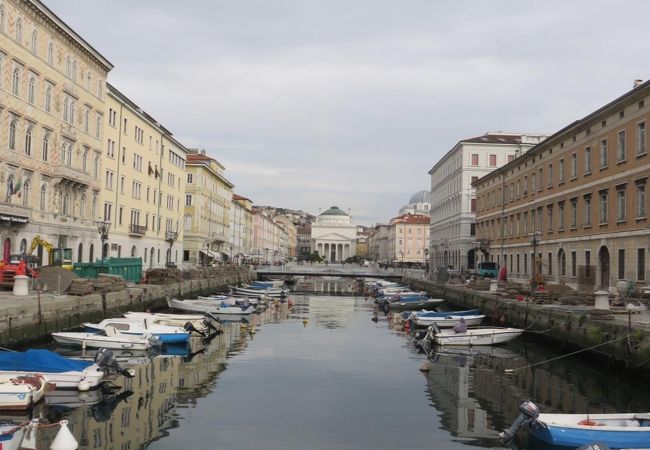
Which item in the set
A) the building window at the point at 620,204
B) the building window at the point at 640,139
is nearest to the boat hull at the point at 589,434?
the building window at the point at 640,139

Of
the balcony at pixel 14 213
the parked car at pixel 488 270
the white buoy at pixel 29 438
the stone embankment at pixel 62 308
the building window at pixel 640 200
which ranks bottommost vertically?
the white buoy at pixel 29 438

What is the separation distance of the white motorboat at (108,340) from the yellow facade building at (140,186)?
92.3 feet

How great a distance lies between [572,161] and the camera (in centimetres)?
4838

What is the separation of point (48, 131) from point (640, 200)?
3933 centimetres

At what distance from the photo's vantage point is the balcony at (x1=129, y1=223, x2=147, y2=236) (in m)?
64.2

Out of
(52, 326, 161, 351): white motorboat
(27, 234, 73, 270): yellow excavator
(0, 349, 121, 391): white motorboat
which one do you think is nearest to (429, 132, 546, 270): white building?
(27, 234, 73, 270): yellow excavator

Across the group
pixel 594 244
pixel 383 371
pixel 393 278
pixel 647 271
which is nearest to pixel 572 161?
pixel 594 244

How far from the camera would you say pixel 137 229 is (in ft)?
215

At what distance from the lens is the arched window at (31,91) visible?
140ft

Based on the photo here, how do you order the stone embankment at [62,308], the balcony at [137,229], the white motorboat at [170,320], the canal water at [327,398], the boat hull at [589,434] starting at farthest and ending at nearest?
the balcony at [137,229] → the white motorboat at [170,320] → the stone embankment at [62,308] → the canal water at [327,398] → the boat hull at [589,434]

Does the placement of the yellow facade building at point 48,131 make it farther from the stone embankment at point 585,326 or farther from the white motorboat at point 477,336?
the stone embankment at point 585,326

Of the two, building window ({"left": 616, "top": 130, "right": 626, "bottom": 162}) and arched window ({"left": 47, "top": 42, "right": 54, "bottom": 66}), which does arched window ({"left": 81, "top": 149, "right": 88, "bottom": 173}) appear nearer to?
arched window ({"left": 47, "top": 42, "right": 54, "bottom": 66})

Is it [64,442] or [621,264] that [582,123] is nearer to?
[621,264]

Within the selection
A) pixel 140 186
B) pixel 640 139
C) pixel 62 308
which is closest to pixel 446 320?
pixel 640 139
